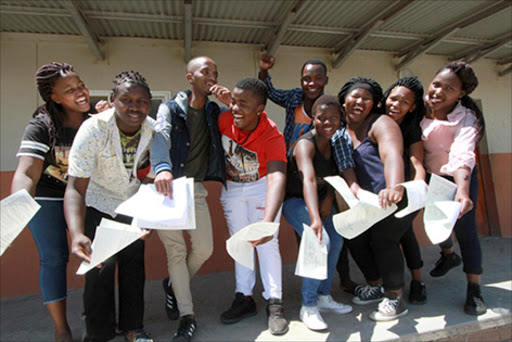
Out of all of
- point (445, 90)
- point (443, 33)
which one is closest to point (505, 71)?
point (443, 33)

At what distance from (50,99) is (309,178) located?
188 cm

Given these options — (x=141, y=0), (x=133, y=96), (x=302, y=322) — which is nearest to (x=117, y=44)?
(x=141, y=0)

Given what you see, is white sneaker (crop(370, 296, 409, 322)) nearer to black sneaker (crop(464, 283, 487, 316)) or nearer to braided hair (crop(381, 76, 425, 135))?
black sneaker (crop(464, 283, 487, 316))

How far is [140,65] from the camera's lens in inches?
158

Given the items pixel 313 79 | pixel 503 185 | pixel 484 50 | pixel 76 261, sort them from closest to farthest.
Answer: pixel 313 79 < pixel 76 261 < pixel 484 50 < pixel 503 185

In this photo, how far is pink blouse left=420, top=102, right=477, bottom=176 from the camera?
2.48 meters

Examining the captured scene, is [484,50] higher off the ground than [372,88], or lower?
higher

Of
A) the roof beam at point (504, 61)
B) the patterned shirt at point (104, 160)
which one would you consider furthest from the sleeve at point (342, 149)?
the roof beam at point (504, 61)

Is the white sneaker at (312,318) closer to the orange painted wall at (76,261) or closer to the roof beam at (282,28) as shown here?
the orange painted wall at (76,261)

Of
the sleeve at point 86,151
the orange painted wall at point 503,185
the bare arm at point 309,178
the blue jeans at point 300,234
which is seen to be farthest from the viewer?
the orange painted wall at point 503,185

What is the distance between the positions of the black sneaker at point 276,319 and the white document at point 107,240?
1.17 meters

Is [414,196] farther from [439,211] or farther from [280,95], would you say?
[280,95]

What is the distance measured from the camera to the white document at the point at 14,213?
5.72ft

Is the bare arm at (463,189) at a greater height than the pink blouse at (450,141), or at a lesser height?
lesser
